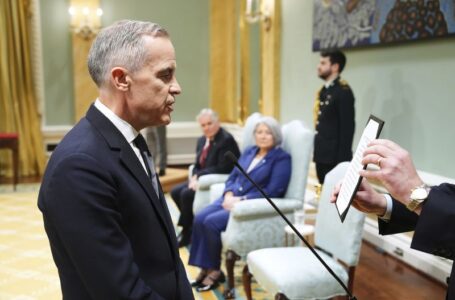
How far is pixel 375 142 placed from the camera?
105 cm

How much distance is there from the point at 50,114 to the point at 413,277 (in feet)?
18.8

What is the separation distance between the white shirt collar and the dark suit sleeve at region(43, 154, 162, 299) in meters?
0.16

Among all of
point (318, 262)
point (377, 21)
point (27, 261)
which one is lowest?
point (27, 261)

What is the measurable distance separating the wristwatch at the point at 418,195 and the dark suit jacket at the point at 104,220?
1.89 feet

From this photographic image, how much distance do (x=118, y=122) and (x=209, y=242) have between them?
2043 mm

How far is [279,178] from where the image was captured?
9.96 ft

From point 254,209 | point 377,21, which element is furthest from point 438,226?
point 377,21

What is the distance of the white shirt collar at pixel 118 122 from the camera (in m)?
1.11

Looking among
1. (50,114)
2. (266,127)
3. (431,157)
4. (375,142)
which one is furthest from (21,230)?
(375,142)

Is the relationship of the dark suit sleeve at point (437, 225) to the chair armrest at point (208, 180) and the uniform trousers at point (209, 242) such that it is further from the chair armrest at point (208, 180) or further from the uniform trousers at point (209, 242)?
the chair armrest at point (208, 180)

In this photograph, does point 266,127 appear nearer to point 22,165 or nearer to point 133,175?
point 133,175

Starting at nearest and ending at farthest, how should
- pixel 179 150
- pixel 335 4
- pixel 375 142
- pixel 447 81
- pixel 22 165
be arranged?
pixel 375 142 → pixel 447 81 → pixel 335 4 → pixel 22 165 → pixel 179 150

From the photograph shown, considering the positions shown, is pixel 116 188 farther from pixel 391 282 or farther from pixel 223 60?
pixel 223 60

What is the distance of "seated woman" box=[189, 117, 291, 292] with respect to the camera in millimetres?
3035
